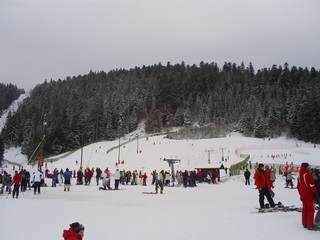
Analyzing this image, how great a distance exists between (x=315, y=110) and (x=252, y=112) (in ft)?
62.2

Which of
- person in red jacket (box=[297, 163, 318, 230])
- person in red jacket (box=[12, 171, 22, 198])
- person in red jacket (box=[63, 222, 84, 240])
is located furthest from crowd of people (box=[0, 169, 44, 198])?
person in red jacket (box=[63, 222, 84, 240])

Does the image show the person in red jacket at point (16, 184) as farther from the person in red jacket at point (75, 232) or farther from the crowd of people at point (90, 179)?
the person in red jacket at point (75, 232)

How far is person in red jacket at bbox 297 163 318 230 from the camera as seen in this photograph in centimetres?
1144

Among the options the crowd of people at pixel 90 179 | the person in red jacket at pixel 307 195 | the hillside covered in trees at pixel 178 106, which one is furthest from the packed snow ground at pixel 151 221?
the hillside covered in trees at pixel 178 106

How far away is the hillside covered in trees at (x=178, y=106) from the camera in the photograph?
10388cm

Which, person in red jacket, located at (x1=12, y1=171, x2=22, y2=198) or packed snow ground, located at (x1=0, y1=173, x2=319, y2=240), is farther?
person in red jacket, located at (x1=12, y1=171, x2=22, y2=198)

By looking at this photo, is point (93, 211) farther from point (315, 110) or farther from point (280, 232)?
point (315, 110)

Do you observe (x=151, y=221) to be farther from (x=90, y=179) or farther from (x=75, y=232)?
(x=90, y=179)

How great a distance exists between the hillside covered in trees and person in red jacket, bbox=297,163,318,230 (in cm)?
8411

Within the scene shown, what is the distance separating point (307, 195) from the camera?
1151 cm

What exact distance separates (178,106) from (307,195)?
422ft

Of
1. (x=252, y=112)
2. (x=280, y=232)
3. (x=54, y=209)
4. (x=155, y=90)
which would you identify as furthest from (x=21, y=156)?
(x=280, y=232)

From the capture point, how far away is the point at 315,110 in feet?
303

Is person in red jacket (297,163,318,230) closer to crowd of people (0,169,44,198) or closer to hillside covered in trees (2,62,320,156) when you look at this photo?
crowd of people (0,169,44,198)
